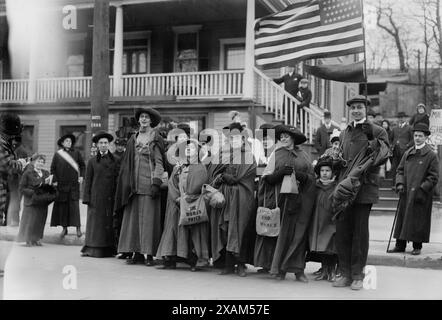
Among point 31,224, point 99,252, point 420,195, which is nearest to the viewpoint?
point 420,195

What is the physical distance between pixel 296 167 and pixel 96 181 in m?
3.57

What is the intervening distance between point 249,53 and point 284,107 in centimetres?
189

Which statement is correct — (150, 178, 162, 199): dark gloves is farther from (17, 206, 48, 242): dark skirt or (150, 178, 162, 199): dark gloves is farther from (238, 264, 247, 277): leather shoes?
(17, 206, 48, 242): dark skirt

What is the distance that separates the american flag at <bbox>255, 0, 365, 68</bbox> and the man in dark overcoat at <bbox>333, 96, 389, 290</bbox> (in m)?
1.99

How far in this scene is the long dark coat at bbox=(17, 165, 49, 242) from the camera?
1080 cm

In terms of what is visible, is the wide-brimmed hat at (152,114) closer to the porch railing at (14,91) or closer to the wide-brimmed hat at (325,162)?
the wide-brimmed hat at (325,162)

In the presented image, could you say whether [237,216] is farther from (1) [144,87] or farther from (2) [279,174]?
(1) [144,87]

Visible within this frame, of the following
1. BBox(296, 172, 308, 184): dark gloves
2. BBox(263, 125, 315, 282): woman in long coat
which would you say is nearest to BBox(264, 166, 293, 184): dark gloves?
BBox(263, 125, 315, 282): woman in long coat

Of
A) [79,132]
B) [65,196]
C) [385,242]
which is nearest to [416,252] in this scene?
[385,242]

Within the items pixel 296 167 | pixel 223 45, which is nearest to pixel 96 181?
pixel 296 167

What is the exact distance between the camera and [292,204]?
24.9 ft

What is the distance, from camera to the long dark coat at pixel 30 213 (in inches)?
425

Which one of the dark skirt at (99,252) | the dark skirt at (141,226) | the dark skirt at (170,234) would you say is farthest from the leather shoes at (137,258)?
the dark skirt at (99,252)

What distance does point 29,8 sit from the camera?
29.0 feet
